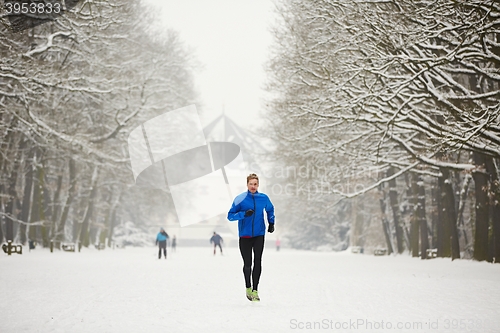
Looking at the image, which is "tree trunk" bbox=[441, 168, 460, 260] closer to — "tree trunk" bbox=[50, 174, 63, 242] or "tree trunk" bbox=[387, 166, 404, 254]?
"tree trunk" bbox=[387, 166, 404, 254]

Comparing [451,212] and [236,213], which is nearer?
[236,213]

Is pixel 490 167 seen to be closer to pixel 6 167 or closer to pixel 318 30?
pixel 318 30

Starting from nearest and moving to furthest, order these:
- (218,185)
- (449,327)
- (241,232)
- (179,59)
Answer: (449,327) → (241,232) → (179,59) → (218,185)

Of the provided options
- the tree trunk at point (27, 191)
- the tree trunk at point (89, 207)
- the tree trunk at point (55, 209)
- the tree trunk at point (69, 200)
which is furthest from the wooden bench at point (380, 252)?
the tree trunk at point (27, 191)

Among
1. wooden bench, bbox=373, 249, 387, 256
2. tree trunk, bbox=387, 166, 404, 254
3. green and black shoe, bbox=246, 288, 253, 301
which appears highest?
tree trunk, bbox=387, 166, 404, 254

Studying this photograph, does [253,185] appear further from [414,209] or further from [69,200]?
[69,200]

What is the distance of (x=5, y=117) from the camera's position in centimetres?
2675

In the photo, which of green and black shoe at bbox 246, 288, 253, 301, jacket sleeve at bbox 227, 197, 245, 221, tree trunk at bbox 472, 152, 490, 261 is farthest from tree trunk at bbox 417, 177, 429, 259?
jacket sleeve at bbox 227, 197, 245, 221

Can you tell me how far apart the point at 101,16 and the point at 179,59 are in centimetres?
1483

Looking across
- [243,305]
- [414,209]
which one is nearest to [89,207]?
[414,209]

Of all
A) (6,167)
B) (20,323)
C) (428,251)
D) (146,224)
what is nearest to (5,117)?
(6,167)

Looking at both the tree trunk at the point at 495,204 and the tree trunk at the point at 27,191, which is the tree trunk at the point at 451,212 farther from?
the tree trunk at the point at 27,191

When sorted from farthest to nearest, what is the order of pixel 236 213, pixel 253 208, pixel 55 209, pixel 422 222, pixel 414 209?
1. pixel 55 209
2. pixel 414 209
3. pixel 422 222
4. pixel 253 208
5. pixel 236 213

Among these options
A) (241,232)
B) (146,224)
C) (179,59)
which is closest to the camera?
(241,232)
